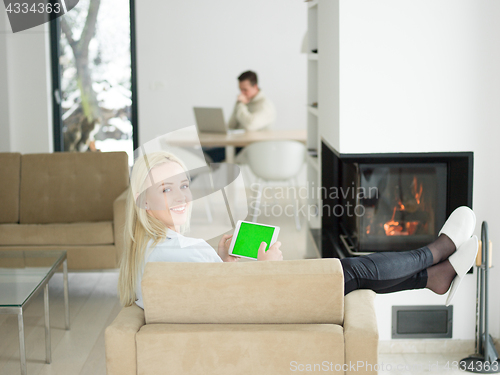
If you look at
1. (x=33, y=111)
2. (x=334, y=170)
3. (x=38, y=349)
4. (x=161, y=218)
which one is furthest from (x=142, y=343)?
(x=33, y=111)

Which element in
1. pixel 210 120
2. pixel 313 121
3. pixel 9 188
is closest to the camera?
pixel 9 188

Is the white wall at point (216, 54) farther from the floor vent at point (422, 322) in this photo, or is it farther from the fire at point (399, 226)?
the floor vent at point (422, 322)

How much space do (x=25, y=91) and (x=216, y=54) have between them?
88.5 inches

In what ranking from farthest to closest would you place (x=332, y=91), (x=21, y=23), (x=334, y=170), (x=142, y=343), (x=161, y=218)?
(x=21, y=23) < (x=334, y=170) < (x=332, y=91) < (x=161, y=218) < (x=142, y=343)

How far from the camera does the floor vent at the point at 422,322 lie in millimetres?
2639

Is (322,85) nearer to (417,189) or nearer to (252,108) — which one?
(417,189)

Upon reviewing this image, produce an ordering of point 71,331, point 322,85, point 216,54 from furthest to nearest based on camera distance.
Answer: point 216,54 → point 322,85 → point 71,331

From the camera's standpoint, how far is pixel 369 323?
1490 mm

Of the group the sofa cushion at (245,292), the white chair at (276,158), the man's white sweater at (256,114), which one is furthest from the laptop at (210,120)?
the sofa cushion at (245,292)

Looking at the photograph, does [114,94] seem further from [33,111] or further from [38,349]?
[38,349]

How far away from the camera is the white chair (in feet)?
16.0

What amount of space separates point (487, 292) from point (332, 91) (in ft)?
3.81

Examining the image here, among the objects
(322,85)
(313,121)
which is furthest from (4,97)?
(322,85)

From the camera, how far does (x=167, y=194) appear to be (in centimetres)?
188
